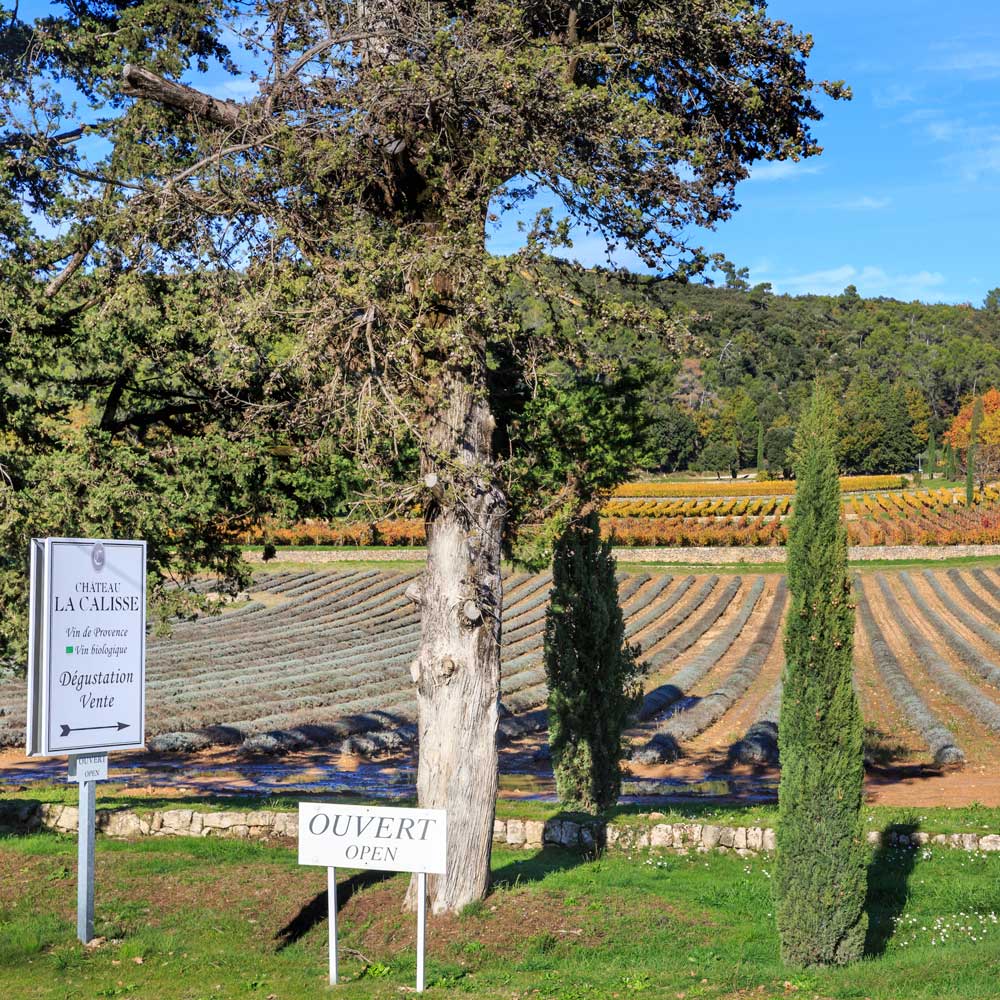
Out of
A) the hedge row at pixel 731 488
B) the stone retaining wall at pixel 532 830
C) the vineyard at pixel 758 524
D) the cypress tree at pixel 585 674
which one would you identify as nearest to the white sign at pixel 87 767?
the stone retaining wall at pixel 532 830

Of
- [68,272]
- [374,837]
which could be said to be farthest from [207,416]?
[374,837]

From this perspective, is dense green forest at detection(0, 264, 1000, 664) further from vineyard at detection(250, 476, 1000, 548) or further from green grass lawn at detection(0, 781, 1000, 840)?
vineyard at detection(250, 476, 1000, 548)

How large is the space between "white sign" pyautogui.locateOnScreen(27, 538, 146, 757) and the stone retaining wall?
10.8 ft

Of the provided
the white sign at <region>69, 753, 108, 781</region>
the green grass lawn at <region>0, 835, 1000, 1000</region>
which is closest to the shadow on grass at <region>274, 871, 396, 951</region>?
the green grass lawn at <region>0, 835, 1000, 1000</region>

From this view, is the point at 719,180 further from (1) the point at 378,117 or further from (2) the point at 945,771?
(2) the point at 945,771

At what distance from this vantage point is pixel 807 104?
36.9ft

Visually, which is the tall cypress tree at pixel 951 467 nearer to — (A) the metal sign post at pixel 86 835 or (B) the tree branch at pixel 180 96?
(B) the tree branch at pixel 180 96

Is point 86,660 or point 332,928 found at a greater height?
point 86,660

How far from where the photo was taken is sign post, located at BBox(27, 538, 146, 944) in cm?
862

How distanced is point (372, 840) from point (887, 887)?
505 centimetres

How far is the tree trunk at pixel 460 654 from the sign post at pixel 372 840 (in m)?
1.52

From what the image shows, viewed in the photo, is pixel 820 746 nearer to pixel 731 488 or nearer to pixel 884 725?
pixel 884 725

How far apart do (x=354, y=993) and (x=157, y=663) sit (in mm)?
28059

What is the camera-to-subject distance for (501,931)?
903 cm
